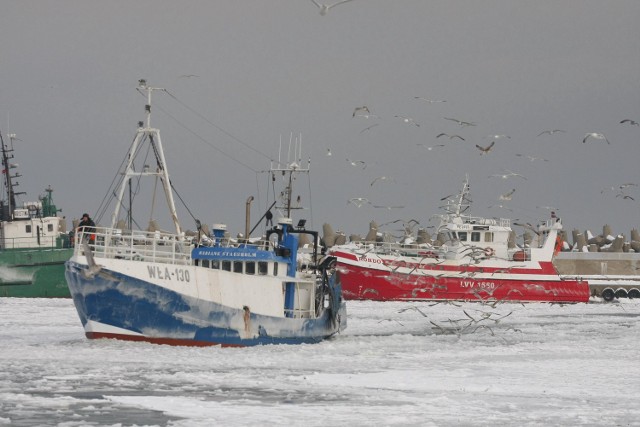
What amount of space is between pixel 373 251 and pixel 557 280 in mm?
12045

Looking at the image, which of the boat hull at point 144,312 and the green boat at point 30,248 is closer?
the boat hull at point 144,312

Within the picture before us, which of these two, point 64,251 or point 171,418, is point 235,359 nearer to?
point 171,418

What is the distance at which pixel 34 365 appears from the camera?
26.1m

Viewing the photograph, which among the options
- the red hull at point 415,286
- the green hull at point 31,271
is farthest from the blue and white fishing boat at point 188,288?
the red hull at point 415,286

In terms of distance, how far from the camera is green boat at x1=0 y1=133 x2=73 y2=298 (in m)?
57.4

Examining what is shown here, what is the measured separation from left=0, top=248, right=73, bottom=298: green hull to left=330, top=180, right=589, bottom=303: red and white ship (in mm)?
17858

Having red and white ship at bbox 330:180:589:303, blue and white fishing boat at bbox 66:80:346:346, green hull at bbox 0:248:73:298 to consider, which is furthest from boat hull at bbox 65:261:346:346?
red and white ship at bbox 330:180:589:303

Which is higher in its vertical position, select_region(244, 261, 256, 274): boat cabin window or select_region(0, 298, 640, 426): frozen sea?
select_region(244, 261, 256, 274): boat cabin window

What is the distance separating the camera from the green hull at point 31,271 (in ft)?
188

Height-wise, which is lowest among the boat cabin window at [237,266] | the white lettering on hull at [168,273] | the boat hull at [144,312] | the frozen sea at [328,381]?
the frozen sea at [328,381]

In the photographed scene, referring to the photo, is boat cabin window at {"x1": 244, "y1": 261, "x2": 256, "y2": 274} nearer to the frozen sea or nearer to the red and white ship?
the frozen sea

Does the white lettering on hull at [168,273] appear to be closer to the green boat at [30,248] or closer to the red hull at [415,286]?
the green boat at [30,248]

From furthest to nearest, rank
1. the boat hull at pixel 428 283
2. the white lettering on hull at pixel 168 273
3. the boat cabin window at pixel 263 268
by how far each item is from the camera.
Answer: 1. the boat hull at pixel 428 283
2. the boat cabin window at pixel 263 268
3. the white lettering on hull at pixel 168 273

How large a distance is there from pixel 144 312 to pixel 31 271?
28.9 m
